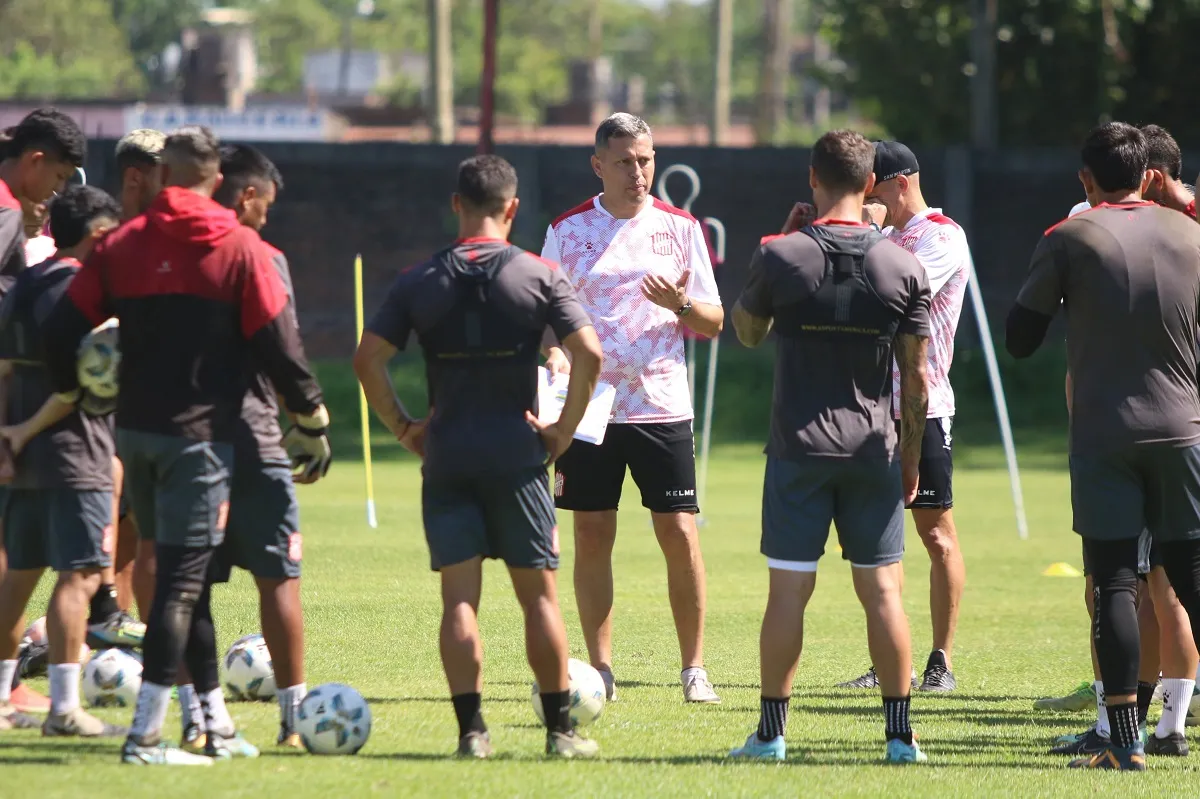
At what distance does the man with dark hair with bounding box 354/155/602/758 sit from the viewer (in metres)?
6.11

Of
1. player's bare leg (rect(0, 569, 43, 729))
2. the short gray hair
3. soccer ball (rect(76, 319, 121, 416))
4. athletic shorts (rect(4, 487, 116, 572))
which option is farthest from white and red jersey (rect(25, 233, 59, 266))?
the short gray hair

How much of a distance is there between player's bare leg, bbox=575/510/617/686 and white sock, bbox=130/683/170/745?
8.30 ft

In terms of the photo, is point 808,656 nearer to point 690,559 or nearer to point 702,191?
point 690,559

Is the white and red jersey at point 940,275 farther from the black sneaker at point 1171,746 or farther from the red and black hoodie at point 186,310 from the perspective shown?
the red and black hoodie at point 186,310

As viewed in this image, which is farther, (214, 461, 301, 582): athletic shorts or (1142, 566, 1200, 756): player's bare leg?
(1142, 566, 1200, 756): player's bare leg

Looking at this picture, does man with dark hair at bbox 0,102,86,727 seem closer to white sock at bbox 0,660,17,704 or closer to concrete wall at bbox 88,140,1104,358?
white sock at bbox 0,660,17,704

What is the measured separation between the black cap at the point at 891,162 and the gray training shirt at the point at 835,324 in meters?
1.93

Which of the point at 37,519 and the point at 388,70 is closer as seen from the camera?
the point at 37,519

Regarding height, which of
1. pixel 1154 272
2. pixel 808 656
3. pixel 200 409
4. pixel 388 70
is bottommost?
pixel 808 656

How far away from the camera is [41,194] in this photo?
289 inches

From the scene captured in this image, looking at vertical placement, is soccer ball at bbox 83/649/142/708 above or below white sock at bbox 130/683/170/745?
below

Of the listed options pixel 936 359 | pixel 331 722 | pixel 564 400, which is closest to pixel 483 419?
pixel 564 400

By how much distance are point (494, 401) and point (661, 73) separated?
10653 cm

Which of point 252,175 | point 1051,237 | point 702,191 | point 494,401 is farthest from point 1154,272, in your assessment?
point 702,191
